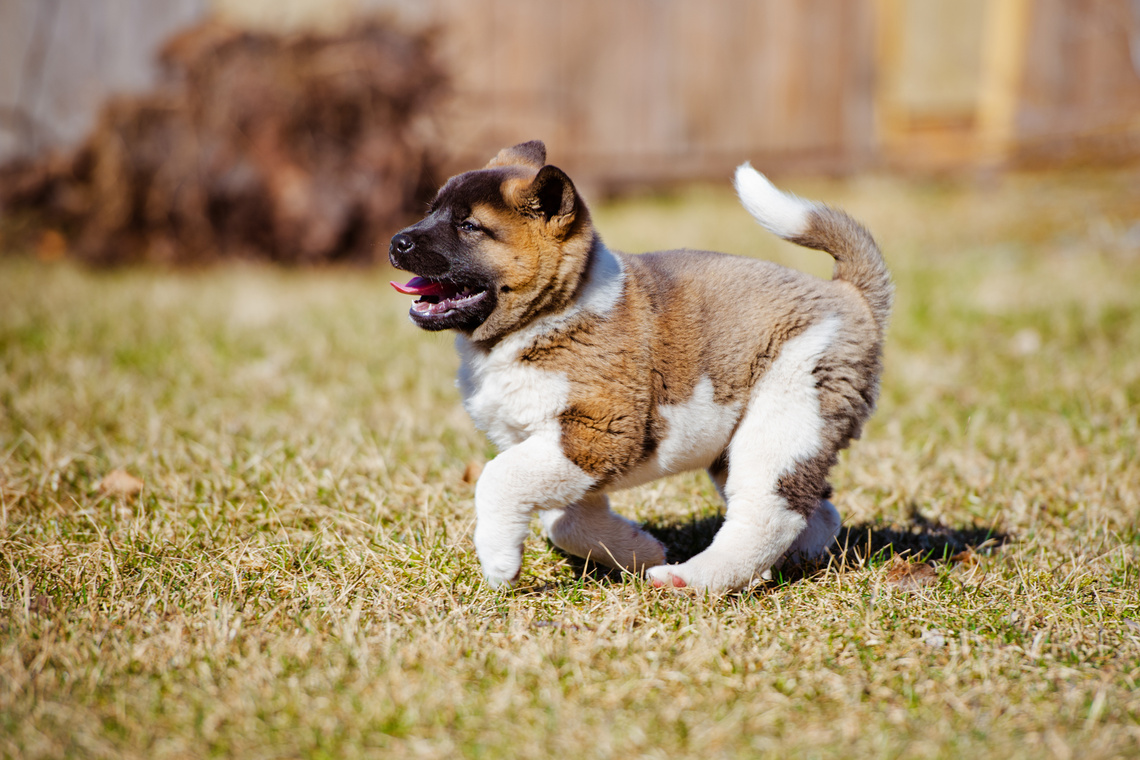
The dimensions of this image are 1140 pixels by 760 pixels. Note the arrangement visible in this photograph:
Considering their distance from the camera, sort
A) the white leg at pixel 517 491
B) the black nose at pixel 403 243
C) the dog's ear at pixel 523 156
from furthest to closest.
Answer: the dog's ear at pixel 523 156
the black nose at pixel 403 243
the white leg at pixel 517 491

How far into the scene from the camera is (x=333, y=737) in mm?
2150

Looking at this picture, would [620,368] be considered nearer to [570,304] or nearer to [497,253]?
[570,304]

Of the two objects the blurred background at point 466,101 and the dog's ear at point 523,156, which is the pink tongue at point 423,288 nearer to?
the dog's ear at point 523,156

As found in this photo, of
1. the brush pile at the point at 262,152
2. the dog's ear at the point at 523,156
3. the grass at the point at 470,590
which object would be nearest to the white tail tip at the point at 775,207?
the dog's ear at the point at 523,156

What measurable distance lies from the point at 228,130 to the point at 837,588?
7.23m

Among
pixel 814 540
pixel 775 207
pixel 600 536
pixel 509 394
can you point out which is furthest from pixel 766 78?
pixel 509 394

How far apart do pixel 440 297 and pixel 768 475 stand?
1.10 metres

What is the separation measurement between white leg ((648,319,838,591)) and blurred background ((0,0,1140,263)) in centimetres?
635

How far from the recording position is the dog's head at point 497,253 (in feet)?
9.24

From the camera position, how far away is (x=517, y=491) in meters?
2.66

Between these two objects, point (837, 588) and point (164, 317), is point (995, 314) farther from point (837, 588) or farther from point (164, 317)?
point (164, 317)

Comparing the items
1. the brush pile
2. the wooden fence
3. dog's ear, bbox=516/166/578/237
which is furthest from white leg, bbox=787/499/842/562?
A: the wooden fence

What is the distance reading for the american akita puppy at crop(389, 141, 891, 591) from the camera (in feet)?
9.02

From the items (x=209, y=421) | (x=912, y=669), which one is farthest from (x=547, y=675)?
(x=209, y=421)
